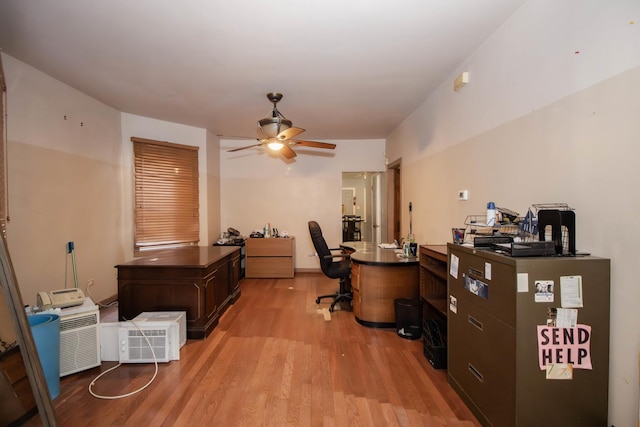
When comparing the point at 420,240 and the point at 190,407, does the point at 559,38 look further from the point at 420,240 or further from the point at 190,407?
the point at 190,407

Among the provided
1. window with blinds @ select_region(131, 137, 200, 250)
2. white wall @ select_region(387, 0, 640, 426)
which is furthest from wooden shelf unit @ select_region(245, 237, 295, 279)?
white wall @ select_region(387, 0, 640, 426)

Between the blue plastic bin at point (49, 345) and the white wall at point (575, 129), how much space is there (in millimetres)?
3423

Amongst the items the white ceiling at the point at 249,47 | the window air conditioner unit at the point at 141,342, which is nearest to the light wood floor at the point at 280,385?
the window air conditioner unit at the point at 141,342

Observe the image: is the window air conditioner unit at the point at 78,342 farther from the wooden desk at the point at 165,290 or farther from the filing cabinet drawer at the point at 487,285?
the filing cabinet drawer at the point at 487,285

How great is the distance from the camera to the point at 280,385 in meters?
2.08

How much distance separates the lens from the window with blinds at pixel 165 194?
4.23 meters

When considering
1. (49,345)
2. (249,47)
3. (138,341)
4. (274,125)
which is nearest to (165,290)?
(138,341)

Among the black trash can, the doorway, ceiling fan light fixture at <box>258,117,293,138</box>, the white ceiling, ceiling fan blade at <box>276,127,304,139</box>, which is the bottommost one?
the black trash can

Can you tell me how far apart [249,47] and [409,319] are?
10.0 feet

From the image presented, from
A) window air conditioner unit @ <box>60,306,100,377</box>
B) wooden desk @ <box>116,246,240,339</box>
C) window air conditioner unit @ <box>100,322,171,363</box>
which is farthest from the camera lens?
wooden desk @ <box>116,246,240,339</box>

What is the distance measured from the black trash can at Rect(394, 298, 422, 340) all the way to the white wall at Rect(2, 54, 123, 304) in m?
3.80

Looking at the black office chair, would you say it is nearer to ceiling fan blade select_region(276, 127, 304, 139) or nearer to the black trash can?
the black trash can

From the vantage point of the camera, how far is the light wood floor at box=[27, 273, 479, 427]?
176 cm

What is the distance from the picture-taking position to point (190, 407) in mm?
1854
